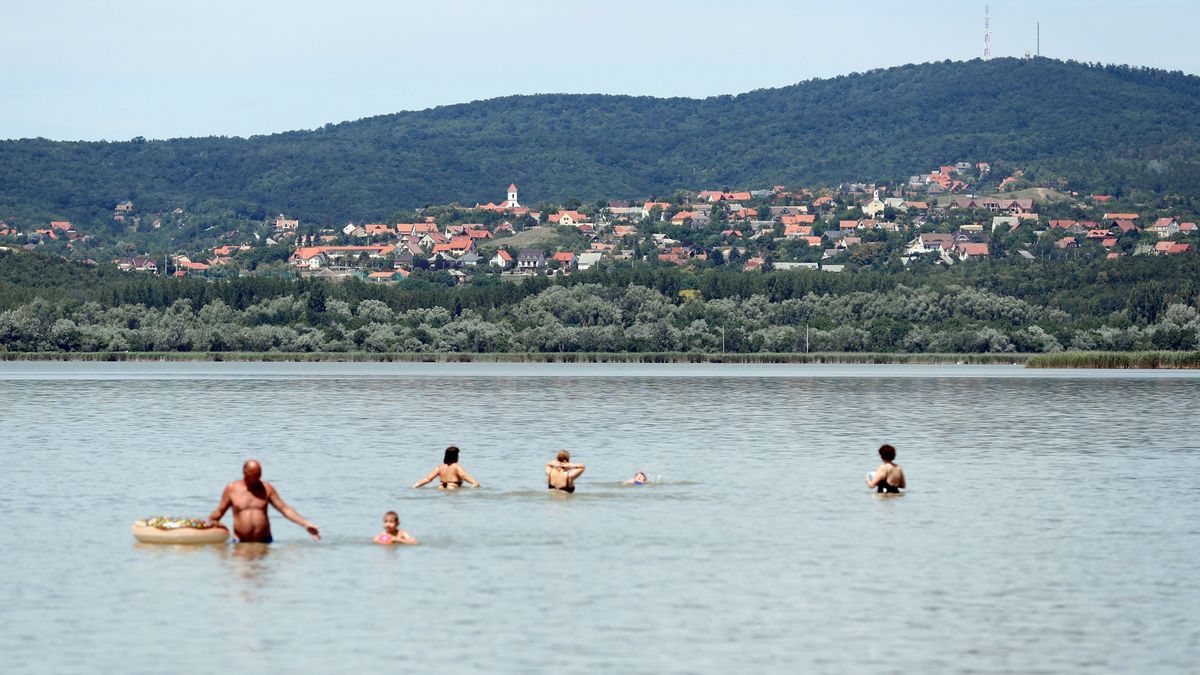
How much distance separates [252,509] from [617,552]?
7.26 metres

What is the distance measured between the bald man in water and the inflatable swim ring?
0.27 m

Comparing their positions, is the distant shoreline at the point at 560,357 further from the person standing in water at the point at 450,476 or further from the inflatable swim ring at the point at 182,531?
the inflatable swim ring at the point at 182,531

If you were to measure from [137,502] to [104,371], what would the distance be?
110 meters

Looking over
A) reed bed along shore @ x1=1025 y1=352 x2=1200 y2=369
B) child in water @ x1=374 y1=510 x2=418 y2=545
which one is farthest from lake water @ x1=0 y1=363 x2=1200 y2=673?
reed bed along shore @ x1=1025 y1=352 x2=1200 y2=369

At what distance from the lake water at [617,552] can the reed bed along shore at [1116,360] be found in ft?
206

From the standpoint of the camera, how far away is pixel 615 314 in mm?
176750

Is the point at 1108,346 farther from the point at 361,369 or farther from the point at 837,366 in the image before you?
the point at 361,369

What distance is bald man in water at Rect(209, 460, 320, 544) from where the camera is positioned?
3466cm

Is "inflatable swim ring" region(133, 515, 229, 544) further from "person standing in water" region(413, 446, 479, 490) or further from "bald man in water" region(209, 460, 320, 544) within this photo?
"person standing in water" region(413, 446, 479, 490)

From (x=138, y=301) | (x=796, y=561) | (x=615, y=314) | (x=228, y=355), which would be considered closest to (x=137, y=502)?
(x=796, y=561)

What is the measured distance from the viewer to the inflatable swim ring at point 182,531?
1380 inches

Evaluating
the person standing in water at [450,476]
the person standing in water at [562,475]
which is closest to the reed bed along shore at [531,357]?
the person standing in water at [450,476]

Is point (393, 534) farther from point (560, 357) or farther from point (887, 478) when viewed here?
point (560, 357)

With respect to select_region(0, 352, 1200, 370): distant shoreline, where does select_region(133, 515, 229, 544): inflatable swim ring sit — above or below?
below
